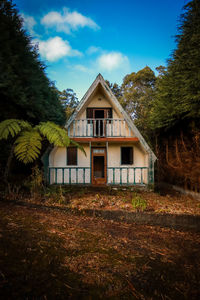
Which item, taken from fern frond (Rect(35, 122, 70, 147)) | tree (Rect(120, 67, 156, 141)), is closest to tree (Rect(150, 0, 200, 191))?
fern frond (Rect(35, 122, 70, 147))

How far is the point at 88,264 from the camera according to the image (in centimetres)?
214

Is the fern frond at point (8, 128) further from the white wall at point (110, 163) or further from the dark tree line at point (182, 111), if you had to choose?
the dark tree line at point (182, 111)

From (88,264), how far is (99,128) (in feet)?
26.5

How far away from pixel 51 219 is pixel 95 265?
200 centimetres

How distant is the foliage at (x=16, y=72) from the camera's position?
19.0 feet

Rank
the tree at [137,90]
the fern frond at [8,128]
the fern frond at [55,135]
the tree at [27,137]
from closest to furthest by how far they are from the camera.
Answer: the fern frond at [8,128] < the tree at [27,137] < the fern frond at [55,135] < the tree at [137,90]

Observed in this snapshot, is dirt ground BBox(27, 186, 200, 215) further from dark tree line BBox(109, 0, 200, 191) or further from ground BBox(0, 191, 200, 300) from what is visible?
ground BBox(0, 191, 200, 300)

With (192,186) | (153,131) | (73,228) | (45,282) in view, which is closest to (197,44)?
(153,131)

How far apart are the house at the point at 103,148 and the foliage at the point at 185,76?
2208mm

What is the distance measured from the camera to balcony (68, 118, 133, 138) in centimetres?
975

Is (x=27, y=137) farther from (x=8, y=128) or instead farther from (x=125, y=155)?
(x=125, y=155)

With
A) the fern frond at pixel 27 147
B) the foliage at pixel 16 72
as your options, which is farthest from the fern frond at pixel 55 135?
the foliage at pixel 16 72

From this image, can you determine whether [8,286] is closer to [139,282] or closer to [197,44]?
[139,282]

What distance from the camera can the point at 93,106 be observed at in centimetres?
1084
